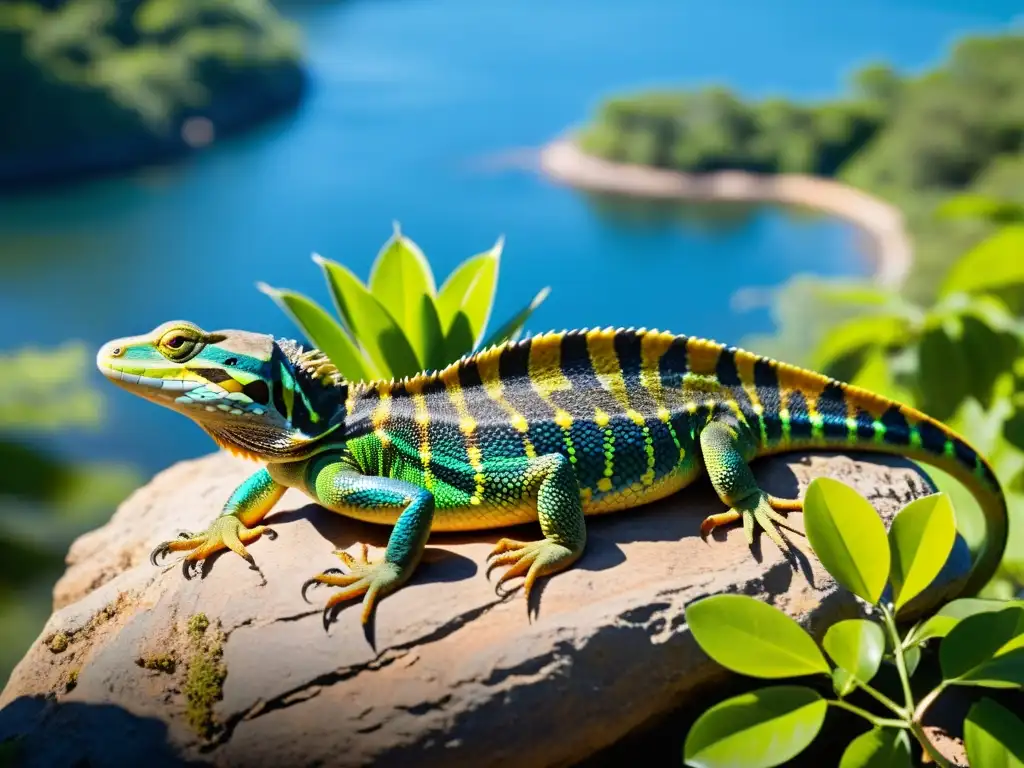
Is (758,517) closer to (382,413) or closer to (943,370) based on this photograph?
(382,413)

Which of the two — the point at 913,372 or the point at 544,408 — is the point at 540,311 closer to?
the point at 913,372

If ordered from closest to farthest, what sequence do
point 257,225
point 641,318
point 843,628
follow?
1. point 843,628
2. point 641,318
3. point 257,225

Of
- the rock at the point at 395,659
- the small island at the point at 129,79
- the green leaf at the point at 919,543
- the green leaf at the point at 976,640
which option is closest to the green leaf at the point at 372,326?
the rock at the point at 395,659

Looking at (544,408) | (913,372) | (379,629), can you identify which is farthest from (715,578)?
(913,372)

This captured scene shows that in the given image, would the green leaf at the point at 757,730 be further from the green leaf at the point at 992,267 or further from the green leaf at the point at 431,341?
the green leaf at the point at 992,267

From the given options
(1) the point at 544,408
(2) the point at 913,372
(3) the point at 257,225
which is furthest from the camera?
(3) the point at 257,225

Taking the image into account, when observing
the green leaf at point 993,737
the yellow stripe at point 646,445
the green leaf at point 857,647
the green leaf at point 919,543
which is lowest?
the green leaf at point 993,737
